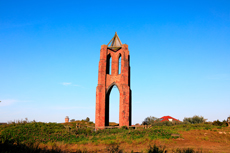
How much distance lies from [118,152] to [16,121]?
71.5 ft

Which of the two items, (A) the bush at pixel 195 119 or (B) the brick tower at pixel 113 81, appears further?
(A) the bush at pixel 195 119

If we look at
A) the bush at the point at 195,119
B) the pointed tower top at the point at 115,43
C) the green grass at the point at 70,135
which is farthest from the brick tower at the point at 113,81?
the bush at the point at 195,119

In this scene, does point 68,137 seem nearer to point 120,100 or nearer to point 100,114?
point 100,114

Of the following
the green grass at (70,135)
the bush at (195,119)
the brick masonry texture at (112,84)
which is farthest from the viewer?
the bush at (195,119)

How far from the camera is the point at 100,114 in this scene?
29.8m

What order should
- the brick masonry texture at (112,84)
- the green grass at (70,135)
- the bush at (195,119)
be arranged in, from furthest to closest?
1. the bush at (195,119)
2. the brick masonry texture at (112,84)
3. the green grass at (70,135)

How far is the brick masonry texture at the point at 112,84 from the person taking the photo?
29656 mm

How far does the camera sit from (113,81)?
31.6m

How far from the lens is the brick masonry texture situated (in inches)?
1168

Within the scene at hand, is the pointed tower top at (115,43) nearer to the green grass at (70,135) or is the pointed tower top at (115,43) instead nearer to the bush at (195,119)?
the green grass at (70,135)

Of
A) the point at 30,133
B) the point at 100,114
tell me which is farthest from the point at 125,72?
the point at 30,133

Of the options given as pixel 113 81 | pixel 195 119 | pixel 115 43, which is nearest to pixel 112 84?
pixel 113 81

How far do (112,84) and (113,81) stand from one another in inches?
Result: 19.8

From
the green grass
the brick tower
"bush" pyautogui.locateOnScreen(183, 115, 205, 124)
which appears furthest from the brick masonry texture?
"bush" pyautogui.locateOnScreen(183, 115, 205, 124)
